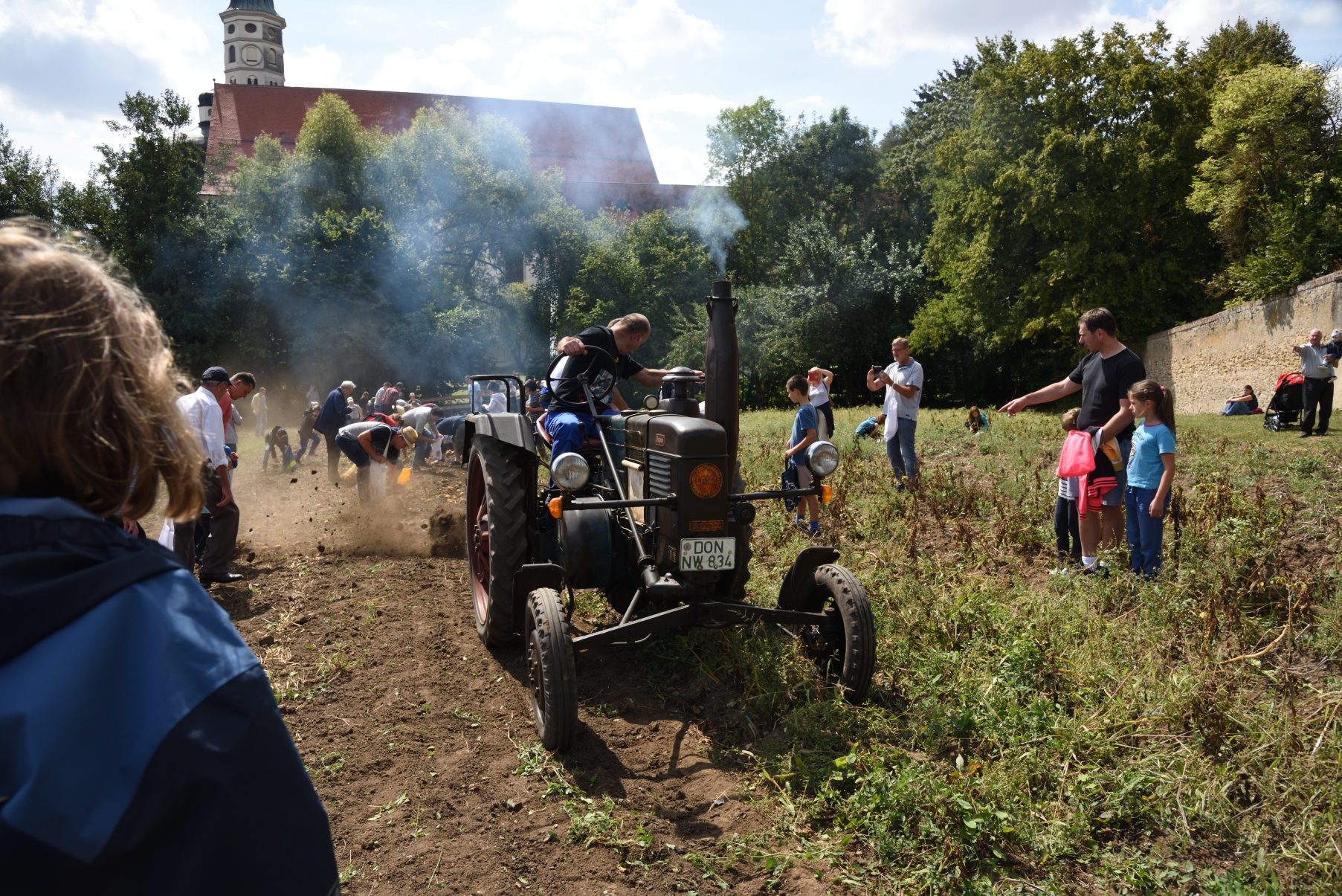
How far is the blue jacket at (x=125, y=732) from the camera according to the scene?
2.62 ft

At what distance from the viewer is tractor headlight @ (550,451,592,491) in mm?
3850

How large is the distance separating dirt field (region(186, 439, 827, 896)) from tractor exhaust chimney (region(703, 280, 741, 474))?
1.35 m

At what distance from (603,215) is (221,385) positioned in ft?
108

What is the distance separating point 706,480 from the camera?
391 cm

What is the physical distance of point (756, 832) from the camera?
3129mm

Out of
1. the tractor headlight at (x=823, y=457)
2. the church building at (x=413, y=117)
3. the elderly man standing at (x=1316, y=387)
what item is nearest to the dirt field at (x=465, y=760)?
the tractor headlight at (x=823, y=457)

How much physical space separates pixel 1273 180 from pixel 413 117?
4805 centimetres

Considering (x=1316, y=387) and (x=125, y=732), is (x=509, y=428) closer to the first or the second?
(x=125, y=732)

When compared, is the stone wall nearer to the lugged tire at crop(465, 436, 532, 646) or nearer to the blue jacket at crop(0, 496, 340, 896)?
the lugged tire at crop(465, 436, 532, 646)

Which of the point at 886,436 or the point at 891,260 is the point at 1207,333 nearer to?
the point at 891,260

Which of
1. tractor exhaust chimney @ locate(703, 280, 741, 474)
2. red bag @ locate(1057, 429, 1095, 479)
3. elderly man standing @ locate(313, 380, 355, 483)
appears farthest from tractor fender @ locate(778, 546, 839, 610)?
elderly man standing @ locate(313, 380, 355, 483)

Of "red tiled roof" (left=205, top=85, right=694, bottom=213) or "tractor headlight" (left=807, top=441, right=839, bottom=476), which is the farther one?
"red tiled roof" (left=205, top=85, right=694, bottom=213)

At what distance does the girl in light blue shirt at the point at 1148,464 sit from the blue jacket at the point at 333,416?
10206mm

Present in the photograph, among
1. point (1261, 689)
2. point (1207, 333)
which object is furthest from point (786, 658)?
point (1207, 333)
